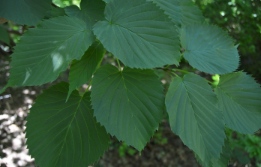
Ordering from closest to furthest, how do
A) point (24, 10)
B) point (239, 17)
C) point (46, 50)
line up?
point (46, 50) < point (24, 10) < point (239, 17)

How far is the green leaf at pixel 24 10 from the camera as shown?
0.72m

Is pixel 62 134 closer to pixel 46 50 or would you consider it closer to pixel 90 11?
pixel 46 50

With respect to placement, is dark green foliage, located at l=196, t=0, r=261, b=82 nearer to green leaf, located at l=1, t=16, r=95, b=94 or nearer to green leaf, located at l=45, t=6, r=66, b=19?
green leaf, located at l=45, t=6, r=66, b=19

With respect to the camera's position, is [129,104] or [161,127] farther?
[161,127]

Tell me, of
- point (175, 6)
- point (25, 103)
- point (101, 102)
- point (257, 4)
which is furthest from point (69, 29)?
point (257, 4)

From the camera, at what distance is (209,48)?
87cm

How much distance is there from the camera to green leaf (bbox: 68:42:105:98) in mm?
635

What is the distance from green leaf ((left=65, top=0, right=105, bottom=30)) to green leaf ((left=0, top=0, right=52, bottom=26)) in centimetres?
9

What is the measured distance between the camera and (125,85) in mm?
674

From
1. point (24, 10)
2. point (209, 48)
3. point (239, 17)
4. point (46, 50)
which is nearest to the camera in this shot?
point (46, 50)

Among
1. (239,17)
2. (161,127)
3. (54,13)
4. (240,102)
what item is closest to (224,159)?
(240,102)

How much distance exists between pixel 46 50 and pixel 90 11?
28 centimetres

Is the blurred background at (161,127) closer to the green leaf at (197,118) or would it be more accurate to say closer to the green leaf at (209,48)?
the green leaf at (209,48)

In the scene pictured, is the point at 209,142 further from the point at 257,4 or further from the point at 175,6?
the point at 257,4
